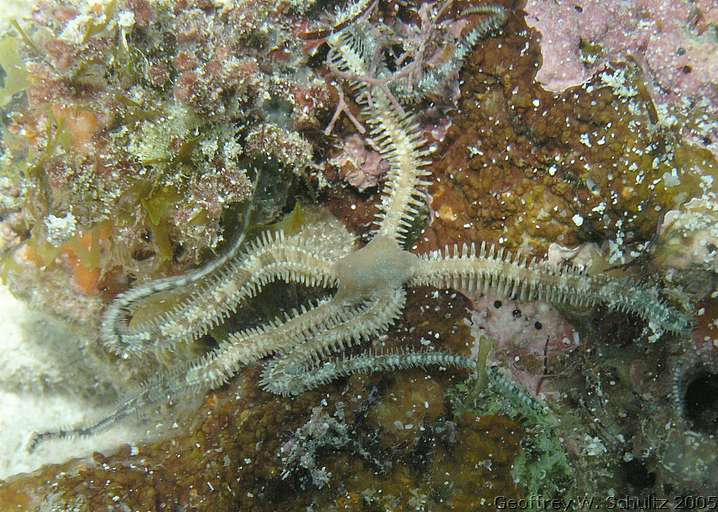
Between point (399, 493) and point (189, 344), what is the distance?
163cm

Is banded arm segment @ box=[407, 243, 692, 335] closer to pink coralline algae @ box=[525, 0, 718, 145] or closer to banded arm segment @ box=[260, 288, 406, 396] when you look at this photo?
banded arm segment @ box=[260, 288, 406, 396]

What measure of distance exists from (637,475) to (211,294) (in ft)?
8.74

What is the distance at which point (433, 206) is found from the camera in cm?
305

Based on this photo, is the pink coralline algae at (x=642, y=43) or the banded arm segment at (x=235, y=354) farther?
the banded arm segment at (x=235, y=354)

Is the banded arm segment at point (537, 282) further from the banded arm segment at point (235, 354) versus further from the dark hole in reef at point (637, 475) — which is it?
the dark hole in reef at point (637, 475)

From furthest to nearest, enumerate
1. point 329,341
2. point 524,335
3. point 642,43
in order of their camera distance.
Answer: point 524,335 < point 329,341 < point 642,43

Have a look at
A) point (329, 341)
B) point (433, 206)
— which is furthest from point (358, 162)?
point (329, 341)

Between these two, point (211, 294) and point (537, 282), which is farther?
point (211, 294)

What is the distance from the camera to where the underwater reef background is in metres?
2.67

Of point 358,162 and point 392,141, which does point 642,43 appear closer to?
point 392,141

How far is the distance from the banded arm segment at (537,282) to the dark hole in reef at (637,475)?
814mm

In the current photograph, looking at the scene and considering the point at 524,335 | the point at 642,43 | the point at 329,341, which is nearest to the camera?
the point at 642,43

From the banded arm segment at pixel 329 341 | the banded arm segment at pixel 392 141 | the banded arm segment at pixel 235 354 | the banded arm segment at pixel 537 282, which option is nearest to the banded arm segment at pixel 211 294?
the banded arm segment at pixel 235 354

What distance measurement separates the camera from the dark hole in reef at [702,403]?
2730 mm
